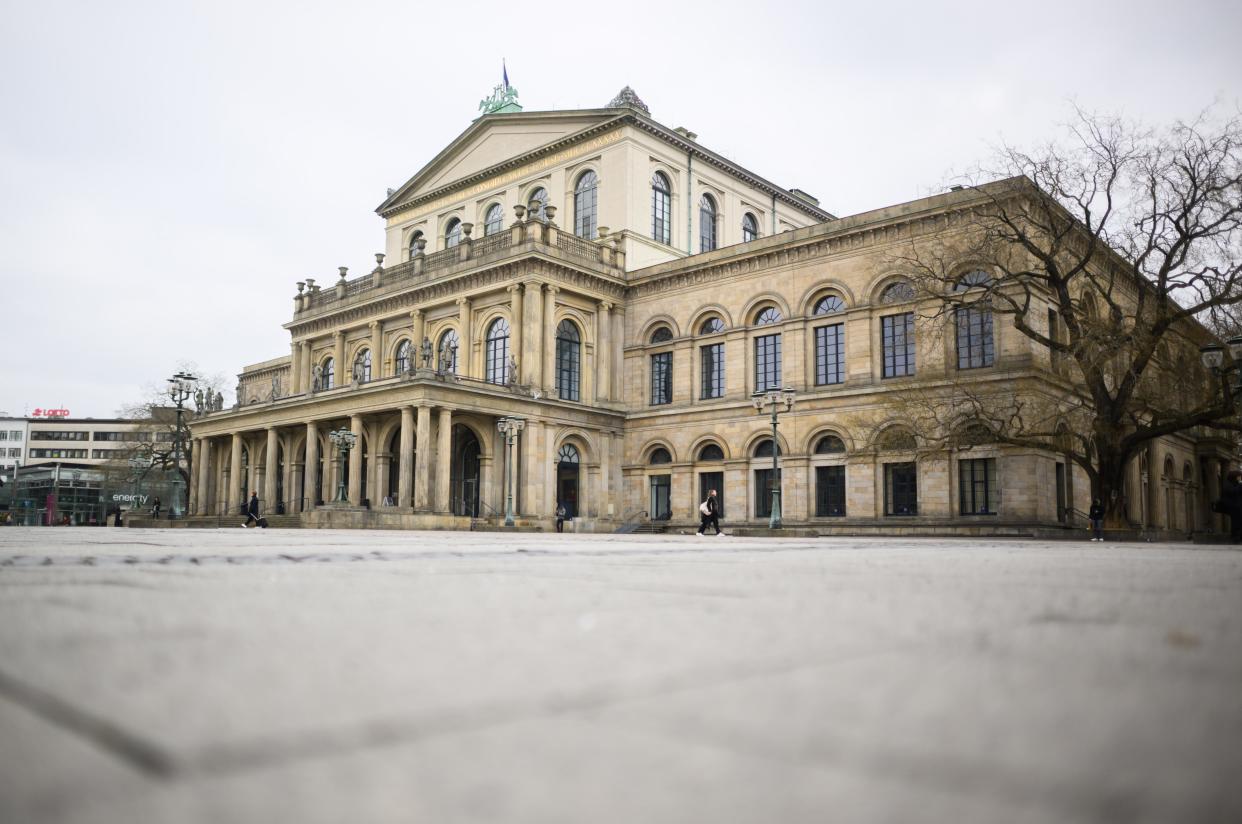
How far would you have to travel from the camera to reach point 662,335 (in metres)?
42.0

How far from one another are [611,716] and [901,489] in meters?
33.7

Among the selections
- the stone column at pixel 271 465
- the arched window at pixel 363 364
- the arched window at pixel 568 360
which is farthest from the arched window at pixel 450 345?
the stone column at pixel 271 465

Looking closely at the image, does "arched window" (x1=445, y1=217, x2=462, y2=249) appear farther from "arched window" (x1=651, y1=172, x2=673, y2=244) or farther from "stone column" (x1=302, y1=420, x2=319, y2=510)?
"stone column" (x1=302, y1=420, x2=319, y2=510)

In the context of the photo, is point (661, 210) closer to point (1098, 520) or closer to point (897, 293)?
point (897, 293)

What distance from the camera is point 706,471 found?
1547 inches

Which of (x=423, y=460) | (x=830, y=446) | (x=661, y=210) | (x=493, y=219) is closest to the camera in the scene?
(x=423, y=460)

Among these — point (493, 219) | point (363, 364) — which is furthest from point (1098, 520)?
point (363, 364)

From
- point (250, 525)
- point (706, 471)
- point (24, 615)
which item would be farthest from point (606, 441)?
point (24, 615)

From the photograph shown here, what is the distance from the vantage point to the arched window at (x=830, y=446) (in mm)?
35469

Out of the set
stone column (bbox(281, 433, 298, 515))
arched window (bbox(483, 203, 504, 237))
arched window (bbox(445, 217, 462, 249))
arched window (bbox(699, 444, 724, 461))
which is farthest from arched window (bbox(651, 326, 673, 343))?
stone column (bbox(281, 433, 298, 515))

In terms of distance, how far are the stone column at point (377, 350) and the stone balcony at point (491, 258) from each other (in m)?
1.53

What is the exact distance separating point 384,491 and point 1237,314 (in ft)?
103

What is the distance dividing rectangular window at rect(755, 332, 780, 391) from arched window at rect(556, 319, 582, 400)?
808 cm

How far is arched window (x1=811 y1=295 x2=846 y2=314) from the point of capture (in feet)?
120
